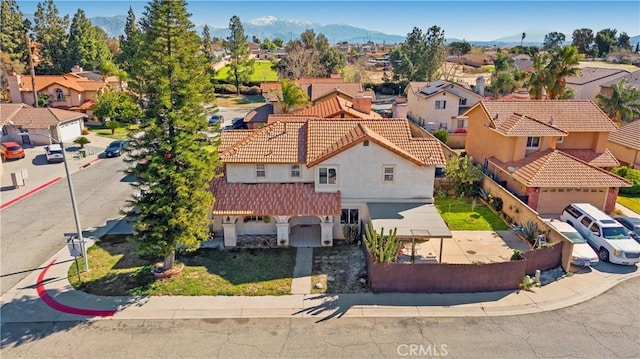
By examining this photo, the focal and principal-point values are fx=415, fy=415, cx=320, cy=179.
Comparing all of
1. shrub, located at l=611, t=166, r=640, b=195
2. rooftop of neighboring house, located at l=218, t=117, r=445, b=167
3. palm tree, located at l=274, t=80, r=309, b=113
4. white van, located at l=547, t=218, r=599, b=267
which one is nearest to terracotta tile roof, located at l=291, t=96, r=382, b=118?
palm tree, located at l=274, t=80, r=309, b=113

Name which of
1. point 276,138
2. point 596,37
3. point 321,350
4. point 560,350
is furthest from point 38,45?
point 596,37

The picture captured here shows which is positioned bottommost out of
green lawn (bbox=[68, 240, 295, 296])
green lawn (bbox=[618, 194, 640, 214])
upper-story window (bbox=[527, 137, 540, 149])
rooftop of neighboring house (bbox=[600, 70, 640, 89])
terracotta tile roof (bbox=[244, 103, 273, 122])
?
green lawn (bbox=[68, 240, 295, 296])

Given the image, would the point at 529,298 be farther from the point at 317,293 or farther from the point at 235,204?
the point at 235,204

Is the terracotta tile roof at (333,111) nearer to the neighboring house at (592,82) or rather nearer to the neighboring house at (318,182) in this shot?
the neighboring house at (318,182)

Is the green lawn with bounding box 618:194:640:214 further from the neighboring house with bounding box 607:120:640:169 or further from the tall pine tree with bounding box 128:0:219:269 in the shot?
the tall pine tree with bounding box 128:0:219:269

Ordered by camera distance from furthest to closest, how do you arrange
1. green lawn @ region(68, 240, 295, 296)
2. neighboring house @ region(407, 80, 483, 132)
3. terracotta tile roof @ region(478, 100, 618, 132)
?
1. neighboring house @ region(407, 80, 483, 132)
2. terracotta tile roof @ region(478, 100, 618, 132)
3. green lawn @ region(68, 240, 295, 296)

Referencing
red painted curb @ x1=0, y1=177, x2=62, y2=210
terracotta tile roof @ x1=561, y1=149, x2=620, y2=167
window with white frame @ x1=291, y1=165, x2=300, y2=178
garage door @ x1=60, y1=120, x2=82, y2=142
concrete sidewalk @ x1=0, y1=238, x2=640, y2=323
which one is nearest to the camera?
concrete sidewalk @ x1=0, y1=238, x2=640, y2=323


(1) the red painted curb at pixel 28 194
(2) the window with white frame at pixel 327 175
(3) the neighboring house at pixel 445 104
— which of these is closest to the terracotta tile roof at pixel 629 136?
(3) the neighboring house at pixel 445 104
